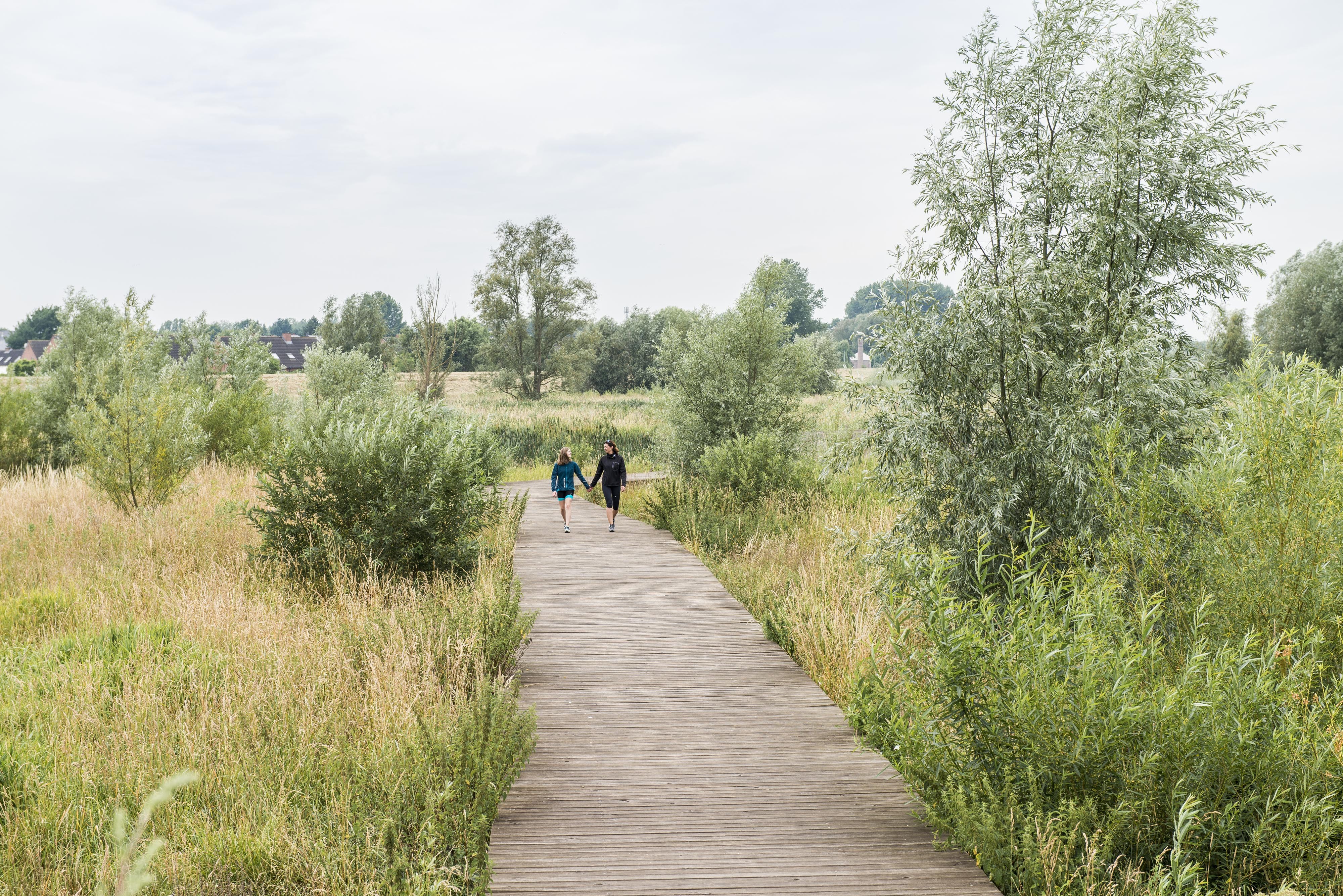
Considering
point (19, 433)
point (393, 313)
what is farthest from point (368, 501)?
point (393, 313)

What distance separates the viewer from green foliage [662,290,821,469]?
1698 cm

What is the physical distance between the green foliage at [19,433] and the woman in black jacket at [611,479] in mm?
13115

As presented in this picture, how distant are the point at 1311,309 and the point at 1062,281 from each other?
128 ft

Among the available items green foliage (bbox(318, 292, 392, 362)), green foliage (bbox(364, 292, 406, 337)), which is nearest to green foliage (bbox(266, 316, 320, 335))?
green foliage (bbox(364, 292, 406, 337))

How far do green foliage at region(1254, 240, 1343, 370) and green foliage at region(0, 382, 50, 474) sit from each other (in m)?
42.1

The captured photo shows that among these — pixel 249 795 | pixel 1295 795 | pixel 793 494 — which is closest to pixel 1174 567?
pixel 1295 795

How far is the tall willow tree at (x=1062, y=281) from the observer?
6078 millimetres

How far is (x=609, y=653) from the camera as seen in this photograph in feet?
22.0

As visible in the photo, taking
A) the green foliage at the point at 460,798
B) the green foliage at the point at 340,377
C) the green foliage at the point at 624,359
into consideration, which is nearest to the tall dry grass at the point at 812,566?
the green foliage at the point at 460,798

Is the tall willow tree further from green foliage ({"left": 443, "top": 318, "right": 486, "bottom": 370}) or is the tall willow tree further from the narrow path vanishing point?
green foliage ({"left": 443, "top": 318, "right": 486, "bottom": 370})

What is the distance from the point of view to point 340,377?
24.2 metres

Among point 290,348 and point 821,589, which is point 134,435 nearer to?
point 821,589

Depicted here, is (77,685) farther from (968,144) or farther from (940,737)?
(968,144)

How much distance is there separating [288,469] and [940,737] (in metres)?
7.35
